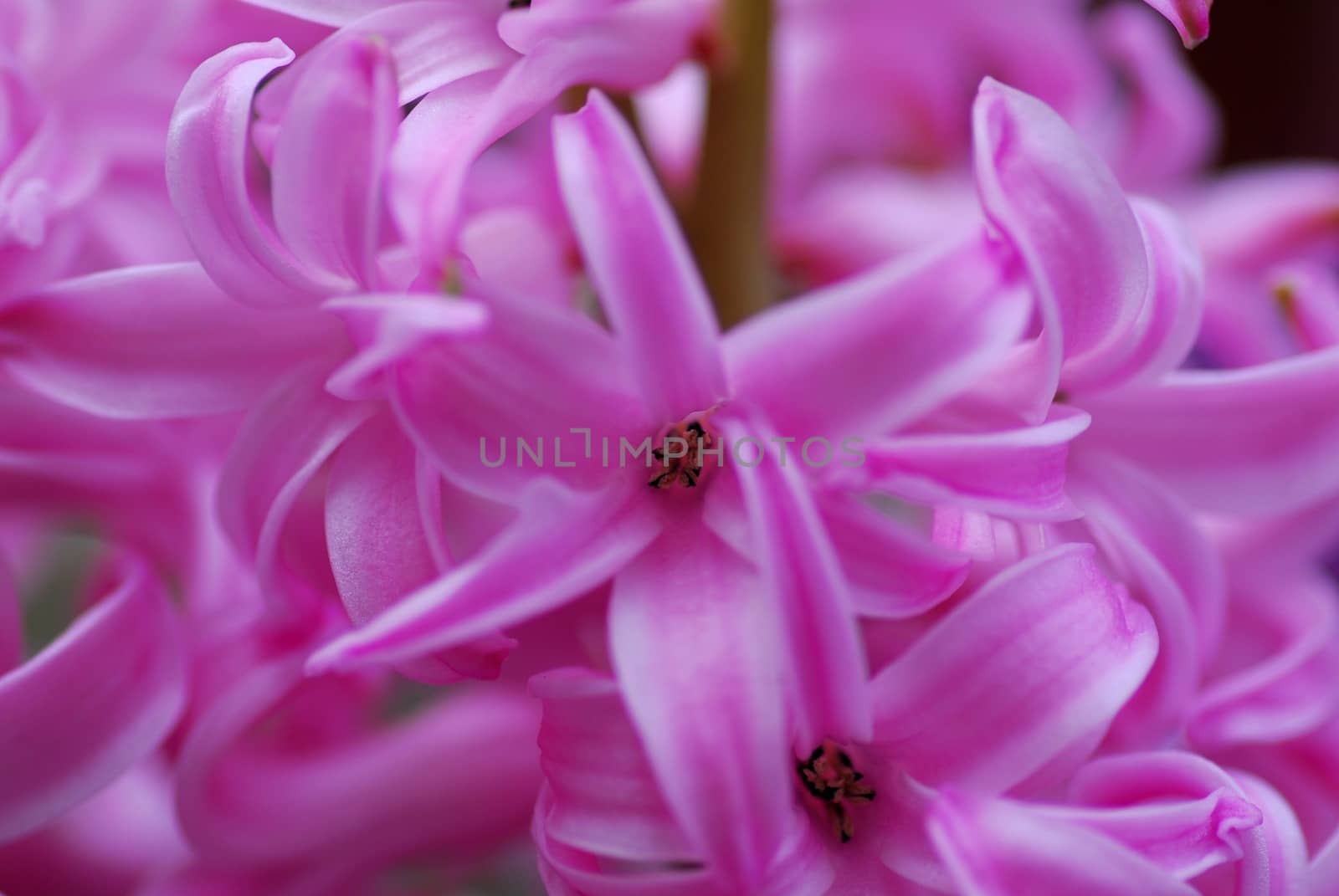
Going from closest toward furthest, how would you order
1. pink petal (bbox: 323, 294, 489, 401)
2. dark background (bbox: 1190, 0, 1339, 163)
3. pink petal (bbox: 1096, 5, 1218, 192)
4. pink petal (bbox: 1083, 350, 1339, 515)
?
pink petal (bbox: 323, 294, 489, 401) < pink petal (bbox: 1083, 350, 1339, 515) < pink petal (bbox: 1096, 5, 1218, 192) < dark background (bbox: 1190, 0, 1339, 163)

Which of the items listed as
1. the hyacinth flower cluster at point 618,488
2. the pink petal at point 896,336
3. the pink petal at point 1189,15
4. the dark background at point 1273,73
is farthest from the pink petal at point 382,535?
the dark background at point 1273,73

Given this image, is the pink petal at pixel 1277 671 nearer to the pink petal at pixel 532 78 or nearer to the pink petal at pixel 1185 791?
the pink petal at pixel 1185 791

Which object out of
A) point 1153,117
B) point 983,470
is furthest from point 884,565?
point 1153,117

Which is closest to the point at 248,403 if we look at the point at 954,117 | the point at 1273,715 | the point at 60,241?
the point at 60,241

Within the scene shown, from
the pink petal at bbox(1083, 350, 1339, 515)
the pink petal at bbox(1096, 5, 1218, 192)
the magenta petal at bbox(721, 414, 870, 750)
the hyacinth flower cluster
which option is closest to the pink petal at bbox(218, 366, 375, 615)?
the hyacinth flower cluster

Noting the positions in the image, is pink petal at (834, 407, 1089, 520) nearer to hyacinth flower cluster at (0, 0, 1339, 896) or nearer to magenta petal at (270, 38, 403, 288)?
hyacinth flower cluster at (0, 0, 1339, 896)

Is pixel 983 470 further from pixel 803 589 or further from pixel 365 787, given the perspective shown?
pixel 365 787

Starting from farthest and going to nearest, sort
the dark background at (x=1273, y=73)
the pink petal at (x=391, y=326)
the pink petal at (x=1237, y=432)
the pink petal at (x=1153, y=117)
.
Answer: the dark background at (x=1273, y=73) < the pink petal at (x=1153, y=117) < the pink petal at (x=1237, y=432) < the pink petal at (x=391, y=326)
